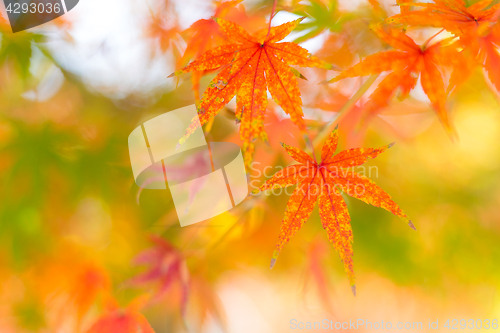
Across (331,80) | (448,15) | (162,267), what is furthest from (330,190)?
(162,267)

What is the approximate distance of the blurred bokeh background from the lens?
534mm

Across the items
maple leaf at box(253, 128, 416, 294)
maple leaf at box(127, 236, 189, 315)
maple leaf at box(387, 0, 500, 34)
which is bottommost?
maple leaf at box(127, 236, 189, 315)

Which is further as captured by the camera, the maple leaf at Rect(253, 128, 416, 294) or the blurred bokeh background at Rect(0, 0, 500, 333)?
the blurred bokeh background at Rect(0, 0, 500, 333)

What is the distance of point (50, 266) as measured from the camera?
553mm

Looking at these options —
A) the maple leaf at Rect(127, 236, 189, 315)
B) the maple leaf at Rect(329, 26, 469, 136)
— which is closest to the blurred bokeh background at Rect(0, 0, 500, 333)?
the maple leaf at Rect(127, 236, 189, 315)

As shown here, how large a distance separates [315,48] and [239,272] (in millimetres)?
527

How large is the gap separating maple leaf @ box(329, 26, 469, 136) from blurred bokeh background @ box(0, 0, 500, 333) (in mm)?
198

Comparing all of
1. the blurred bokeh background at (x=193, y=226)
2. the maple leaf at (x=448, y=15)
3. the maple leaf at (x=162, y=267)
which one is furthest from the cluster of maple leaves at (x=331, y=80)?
the maple leaf at (x=162, y=267)

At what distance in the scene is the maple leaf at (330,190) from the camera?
30cm

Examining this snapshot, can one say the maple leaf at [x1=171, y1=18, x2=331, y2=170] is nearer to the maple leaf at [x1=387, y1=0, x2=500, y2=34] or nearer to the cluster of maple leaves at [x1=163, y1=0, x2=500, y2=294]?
the cluster of maple leaves at [x1=163, y1=0, x2=500, y2=294]

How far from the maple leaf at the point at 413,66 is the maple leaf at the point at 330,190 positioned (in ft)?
0.32

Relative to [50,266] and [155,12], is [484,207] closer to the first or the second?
[155,12]

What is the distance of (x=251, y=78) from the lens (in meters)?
0.28

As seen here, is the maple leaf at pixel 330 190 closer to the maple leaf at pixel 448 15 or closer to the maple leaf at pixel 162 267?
the maple leaf at pixel 448 15
